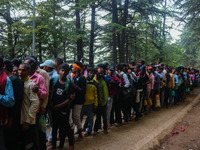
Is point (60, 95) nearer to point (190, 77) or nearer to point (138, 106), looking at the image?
point (138, 106)

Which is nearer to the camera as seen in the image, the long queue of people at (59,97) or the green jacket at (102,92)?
the long queue of people at (59,97)

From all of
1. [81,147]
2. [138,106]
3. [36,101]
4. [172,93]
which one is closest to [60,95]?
[36,101]

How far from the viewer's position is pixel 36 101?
121 inches

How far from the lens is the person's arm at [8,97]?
2.56 metres

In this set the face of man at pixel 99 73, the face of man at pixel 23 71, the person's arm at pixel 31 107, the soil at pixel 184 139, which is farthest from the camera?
the face of man at pixel 99 73

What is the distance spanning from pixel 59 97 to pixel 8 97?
1.50 metres

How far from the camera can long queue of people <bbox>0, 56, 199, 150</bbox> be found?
9.40 feet

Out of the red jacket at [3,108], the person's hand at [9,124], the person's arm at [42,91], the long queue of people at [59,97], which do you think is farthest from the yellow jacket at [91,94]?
the red jacket at [3,108]

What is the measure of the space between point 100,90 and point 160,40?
14.2 meters

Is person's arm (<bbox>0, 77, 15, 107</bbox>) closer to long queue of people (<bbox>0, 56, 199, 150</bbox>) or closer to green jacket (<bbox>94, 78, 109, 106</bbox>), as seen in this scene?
long queue of people (<bbox>0, 56, 199, 150</bbox>)

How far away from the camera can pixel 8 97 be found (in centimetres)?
260

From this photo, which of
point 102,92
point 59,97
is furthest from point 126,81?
point 59,97

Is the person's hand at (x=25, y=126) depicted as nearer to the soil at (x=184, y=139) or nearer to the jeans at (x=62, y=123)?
the jeans at (x=62, y=123)

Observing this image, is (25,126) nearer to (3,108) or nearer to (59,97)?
(3,108)
